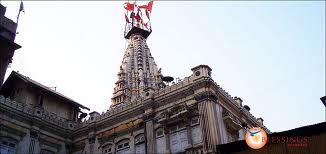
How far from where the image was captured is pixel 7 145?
2777cm

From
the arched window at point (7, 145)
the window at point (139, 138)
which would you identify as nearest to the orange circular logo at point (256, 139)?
the window at point (139, 138)

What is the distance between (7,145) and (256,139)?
17.8 metres

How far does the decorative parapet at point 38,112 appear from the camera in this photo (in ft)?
94.6

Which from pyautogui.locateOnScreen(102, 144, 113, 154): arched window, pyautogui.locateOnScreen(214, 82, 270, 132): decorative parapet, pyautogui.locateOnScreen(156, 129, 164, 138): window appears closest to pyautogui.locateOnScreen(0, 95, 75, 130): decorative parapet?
pyautogui.locateOnScreen(102, 144, 113, 154): arched window

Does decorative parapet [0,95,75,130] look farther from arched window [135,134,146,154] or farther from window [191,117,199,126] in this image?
window [191,117,199,126]

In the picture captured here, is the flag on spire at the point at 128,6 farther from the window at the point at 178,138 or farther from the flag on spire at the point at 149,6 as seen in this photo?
the window at the point at 178,138

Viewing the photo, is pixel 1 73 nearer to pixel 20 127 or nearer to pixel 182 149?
pixel 20 127

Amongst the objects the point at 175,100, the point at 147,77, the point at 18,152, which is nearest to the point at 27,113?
the point at 18,152

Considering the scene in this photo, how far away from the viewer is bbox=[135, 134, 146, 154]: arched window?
2764cm

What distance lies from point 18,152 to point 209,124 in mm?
14414

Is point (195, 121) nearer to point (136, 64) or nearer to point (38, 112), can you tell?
point (38, 112)

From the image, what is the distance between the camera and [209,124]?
2453cm

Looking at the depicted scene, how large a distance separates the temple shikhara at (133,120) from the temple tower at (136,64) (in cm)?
2092

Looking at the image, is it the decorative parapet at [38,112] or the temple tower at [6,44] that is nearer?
the temple tower at [6,44]
